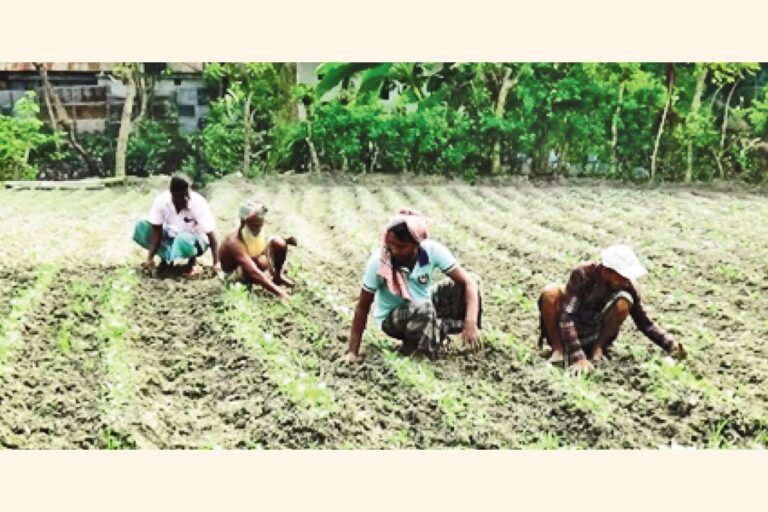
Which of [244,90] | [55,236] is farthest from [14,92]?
[244,90]

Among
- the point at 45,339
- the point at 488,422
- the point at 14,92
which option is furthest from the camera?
the point at 14,92

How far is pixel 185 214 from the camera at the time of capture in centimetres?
694

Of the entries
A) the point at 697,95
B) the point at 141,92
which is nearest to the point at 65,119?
the point at 141,92

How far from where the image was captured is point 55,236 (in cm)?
691

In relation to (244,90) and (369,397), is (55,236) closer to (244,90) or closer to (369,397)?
(244,90)

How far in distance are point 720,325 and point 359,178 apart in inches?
84.4

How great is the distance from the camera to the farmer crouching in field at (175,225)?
6.88 m

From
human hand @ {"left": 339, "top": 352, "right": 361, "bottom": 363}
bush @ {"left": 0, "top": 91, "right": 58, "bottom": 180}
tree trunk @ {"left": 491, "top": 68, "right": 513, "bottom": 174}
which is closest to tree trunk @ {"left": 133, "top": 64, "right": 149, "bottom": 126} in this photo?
bush @ {"left": 0, "top": 91, "right": 58, "bottom": 180}

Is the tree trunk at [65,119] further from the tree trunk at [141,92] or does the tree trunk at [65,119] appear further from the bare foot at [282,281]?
the bare foot at [282,281]

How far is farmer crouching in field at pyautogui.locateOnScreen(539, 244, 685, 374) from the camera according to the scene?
629 centimetres

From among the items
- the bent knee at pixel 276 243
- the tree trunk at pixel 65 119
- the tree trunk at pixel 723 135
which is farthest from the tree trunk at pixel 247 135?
the tree trunk at pixel 723 135

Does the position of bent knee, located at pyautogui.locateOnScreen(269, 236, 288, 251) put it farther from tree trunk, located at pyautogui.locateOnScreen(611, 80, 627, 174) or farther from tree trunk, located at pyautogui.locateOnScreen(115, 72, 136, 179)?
tree trunk, located at pyautogui.locateOnScreen(611, 80, 627, 174)

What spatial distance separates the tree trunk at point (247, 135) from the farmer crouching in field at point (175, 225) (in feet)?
1.00

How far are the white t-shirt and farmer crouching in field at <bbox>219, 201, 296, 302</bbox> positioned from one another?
0.18 metres
